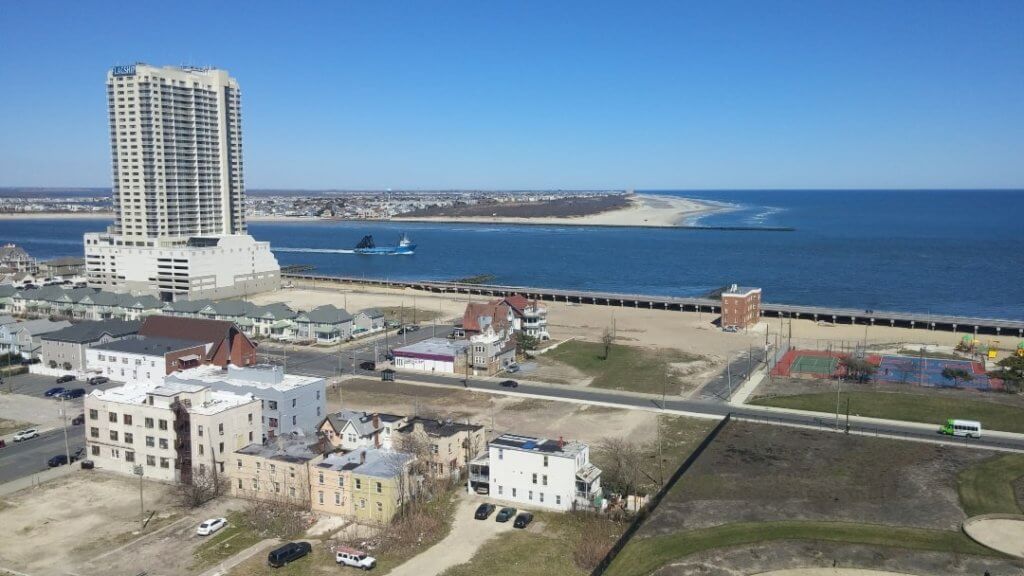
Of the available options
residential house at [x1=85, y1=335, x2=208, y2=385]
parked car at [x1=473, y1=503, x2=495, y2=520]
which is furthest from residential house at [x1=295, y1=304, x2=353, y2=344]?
→ parked car at [x1=473, y1=503, x2=495, y2=520]

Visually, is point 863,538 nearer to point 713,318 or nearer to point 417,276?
point 713,318

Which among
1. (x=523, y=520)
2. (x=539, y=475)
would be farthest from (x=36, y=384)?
(x=523, y=520)

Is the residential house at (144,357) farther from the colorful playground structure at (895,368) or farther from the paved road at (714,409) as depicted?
the colorful playground structure at (895,368)

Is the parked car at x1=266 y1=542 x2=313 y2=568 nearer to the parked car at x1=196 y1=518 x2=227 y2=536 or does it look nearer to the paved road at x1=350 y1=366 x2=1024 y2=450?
the parked car at x1=196 y1=518 x2=227 y2=536

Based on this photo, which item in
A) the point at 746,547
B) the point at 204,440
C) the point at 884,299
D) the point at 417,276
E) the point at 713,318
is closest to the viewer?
the point at 746,547

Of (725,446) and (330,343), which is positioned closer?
(725,446)

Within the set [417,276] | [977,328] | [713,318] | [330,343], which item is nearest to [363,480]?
[330,343]

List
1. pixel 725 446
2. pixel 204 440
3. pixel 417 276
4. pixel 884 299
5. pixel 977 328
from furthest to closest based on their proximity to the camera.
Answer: pixel 417 276 < pixel 884 299 < pixel 977 328 < pixel 725 446 < pixel 204 440
